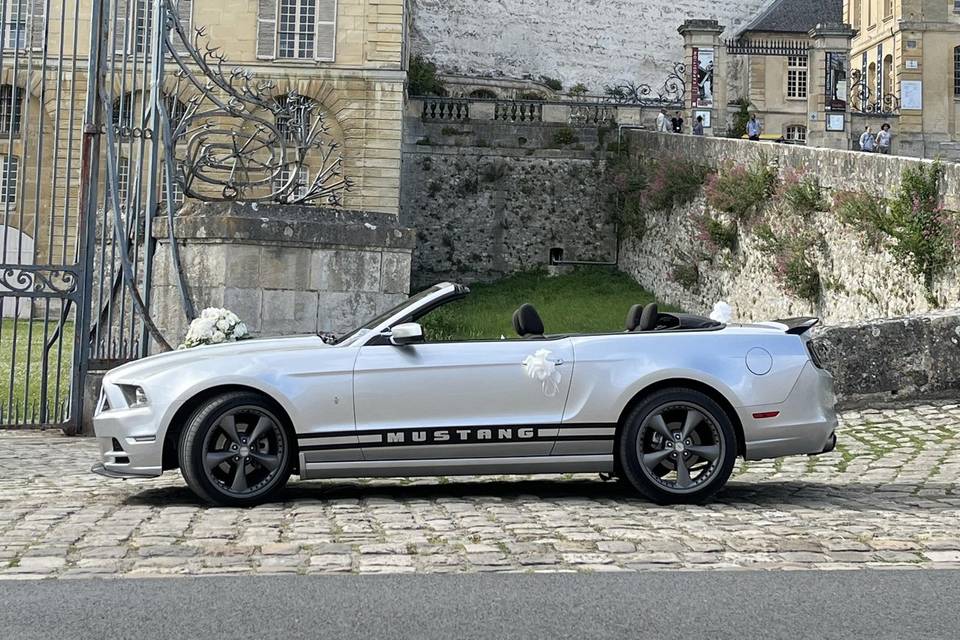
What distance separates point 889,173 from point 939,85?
113 ft

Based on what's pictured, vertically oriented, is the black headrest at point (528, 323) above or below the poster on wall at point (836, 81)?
below

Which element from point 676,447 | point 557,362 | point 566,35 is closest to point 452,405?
point 557,362

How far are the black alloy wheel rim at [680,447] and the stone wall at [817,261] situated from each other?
29.8ft

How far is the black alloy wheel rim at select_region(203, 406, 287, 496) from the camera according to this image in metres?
7.66

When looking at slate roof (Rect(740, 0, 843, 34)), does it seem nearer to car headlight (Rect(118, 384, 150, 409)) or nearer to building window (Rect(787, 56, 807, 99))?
building window (Rect(787, 56, 807, 99))

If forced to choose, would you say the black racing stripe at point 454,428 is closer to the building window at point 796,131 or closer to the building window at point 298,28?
the building window at point 298,28

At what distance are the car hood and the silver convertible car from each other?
0.02 meters

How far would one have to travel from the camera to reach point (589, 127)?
3919 centimetres

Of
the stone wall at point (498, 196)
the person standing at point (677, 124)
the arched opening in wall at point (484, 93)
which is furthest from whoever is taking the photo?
the arched opening in wall at point (484, 93)

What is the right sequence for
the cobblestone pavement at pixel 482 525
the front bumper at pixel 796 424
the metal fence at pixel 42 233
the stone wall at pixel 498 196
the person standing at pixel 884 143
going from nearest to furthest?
the cobblestone pavement at pixel 482 525 < the front bumper at pixel 796 424 < the metal fence at pixel 42 233 < the person standing at pixel 884 143 < the stone wall at pixel 498 196

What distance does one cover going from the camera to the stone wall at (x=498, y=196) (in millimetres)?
39000

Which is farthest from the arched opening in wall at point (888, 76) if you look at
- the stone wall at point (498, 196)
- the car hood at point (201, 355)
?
the car hood at point (201, 355)

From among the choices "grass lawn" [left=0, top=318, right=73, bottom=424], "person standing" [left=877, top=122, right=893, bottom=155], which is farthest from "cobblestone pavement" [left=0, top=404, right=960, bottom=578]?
"person standing" [left=877, top=122, right=893, bottom=155]

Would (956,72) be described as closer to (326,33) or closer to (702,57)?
→ (702,57)
